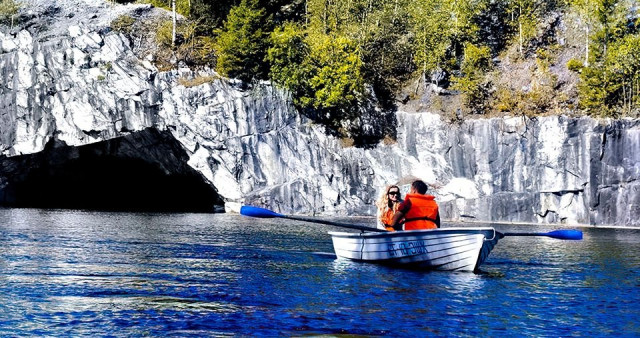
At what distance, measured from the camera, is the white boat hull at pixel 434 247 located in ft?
67.1

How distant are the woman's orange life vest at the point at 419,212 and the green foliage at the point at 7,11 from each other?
175 feet

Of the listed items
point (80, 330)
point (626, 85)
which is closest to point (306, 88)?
point (626, 85)

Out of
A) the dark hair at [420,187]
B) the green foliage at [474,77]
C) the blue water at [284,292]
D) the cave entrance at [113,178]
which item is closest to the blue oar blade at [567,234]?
the blue water at [284,292]

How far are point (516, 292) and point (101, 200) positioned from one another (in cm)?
6048

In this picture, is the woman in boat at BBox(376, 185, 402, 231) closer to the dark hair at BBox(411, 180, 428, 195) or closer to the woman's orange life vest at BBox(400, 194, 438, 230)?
the woman's orange life vest at BBox(400, 194, 438, 230)

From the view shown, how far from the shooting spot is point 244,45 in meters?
60.4

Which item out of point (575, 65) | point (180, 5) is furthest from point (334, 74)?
point (180, 5)

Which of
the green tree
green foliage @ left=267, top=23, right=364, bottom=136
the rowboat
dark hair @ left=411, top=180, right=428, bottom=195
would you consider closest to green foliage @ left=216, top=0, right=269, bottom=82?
green foliage @ left=267, top=23, right=364, bottom=136

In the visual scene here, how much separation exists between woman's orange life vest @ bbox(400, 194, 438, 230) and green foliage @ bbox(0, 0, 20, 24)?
5346 centimetres

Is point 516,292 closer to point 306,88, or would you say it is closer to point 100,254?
point 100,254

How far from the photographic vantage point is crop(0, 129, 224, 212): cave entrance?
5944 centimetres

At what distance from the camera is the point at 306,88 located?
62.2 metres

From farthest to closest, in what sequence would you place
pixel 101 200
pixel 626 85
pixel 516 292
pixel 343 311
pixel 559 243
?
pixel 101 200 < pixel 626 85 < pixel 559 243 < pixel 516 292 < pixel 343 311

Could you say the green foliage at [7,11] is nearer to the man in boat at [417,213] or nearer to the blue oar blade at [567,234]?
the man in boat at [417,213]
